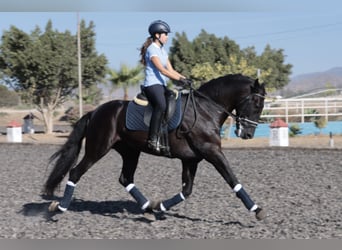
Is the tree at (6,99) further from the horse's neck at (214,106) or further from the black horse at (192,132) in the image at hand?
the horse's neck at (214,106)

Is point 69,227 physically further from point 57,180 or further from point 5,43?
point 5,43

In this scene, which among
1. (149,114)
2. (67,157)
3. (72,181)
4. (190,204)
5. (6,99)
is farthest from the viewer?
(6,99)

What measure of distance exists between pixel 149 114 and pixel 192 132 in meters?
0.62

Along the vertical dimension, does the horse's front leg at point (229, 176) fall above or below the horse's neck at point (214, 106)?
A: below

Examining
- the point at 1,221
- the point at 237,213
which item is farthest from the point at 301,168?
the point at 1,221

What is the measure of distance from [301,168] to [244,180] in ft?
7.94

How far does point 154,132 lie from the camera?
7.80 metres

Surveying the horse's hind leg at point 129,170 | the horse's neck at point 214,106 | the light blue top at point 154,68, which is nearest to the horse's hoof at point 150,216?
the horse's hind leg at point 129,170

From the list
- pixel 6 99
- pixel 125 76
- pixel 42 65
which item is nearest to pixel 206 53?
pixel 6 99

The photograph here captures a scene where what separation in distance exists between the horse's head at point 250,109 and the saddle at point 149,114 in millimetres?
836

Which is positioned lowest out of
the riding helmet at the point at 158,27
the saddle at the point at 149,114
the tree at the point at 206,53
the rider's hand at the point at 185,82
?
the saddle at the point at 149,114

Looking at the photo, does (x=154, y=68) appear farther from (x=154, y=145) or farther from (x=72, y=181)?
(x=72, y=181)

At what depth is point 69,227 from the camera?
7461 millimetres

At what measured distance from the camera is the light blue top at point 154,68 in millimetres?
7808
